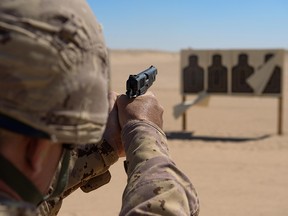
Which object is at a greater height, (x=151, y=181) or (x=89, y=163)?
(x=151, y=181)

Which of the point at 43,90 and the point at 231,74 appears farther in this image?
the point at 231,74

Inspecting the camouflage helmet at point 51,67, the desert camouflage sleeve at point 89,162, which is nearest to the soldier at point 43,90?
the camouflage helmet at point 51,67

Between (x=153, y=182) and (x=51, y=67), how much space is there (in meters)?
0.48

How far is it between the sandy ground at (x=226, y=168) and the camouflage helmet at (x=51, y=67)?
177 inches

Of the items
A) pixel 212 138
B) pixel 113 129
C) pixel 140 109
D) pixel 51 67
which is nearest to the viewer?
pixel 51 67

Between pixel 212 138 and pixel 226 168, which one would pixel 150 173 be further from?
pixel 212 138

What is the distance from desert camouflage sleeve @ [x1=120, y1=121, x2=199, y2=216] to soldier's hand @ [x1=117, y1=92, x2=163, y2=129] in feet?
0.22

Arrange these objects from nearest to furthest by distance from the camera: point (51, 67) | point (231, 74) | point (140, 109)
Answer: point (51, 67)
point (140, 109)
point (231, 74)

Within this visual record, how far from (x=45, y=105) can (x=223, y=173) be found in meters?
6.32

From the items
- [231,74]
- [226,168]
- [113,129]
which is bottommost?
[226,168]

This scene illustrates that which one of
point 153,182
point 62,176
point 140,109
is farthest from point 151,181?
point 140,109

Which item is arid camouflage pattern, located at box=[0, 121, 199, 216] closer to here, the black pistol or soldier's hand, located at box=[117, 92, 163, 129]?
soldier's hand, located at box=[117, 92, 163, 129]

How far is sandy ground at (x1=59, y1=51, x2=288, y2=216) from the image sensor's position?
226 inches

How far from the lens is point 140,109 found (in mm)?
1666
